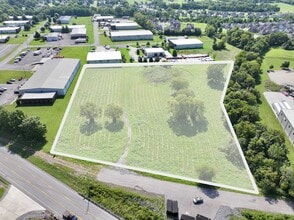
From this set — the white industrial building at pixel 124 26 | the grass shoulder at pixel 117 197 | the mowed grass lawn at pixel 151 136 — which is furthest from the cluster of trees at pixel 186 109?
the white industrial building at pixel 124 26

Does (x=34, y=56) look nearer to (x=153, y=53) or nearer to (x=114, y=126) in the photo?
(x=153, y=53)

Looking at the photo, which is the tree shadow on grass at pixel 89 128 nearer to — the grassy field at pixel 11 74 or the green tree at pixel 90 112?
the green tree at pixel 90 112

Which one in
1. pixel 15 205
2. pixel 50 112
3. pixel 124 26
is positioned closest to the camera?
pixel 15 205

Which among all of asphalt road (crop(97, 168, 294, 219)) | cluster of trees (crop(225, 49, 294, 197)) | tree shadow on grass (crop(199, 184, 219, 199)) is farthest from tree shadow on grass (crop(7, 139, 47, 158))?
cluster of trees (crop(225, 49, 294, 197))

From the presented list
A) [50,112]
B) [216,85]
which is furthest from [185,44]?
[50,112]

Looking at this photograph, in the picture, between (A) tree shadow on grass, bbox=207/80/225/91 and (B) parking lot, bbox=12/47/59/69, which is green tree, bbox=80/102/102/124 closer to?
(A) tree shadow on grass, bbox=207/80/225/91

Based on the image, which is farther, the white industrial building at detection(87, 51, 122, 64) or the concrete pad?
the white industrial building at detection(87, 51, 122, 64)

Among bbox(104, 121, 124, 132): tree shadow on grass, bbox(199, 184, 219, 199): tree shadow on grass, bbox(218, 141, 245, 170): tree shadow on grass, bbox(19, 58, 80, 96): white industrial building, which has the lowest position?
bbox(19, 58, 80, 96): white industrial building
